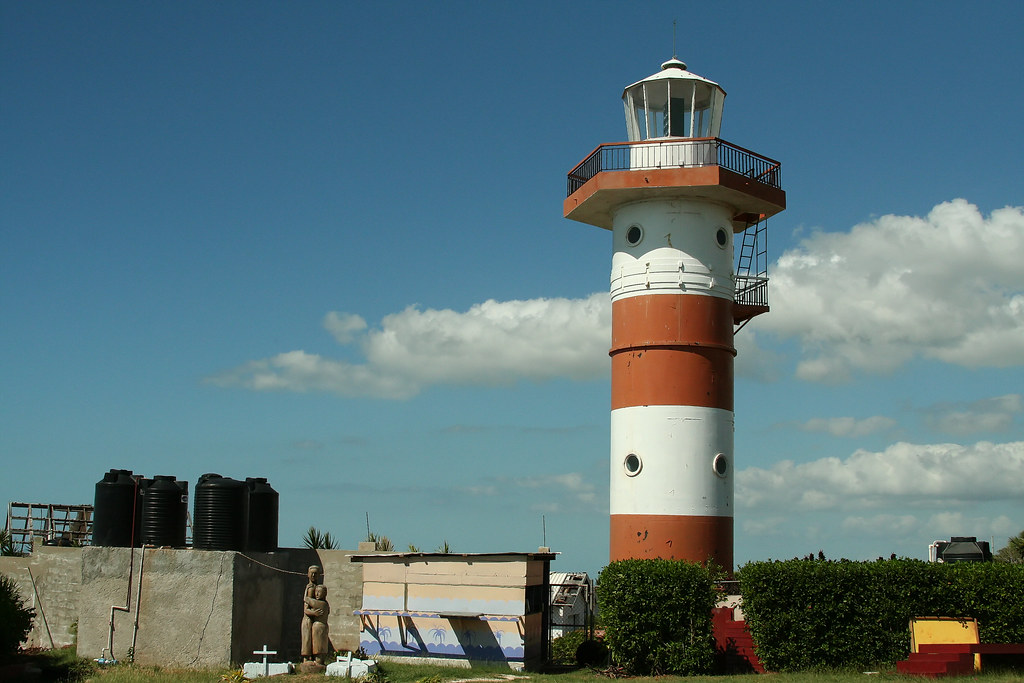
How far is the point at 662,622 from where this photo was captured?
66.5ft

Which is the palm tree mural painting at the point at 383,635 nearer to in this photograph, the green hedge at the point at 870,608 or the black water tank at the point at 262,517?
the black water tank at the point at 262,517

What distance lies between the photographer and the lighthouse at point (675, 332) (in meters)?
23.0

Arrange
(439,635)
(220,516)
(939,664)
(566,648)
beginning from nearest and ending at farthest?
(939,664) < (439,635) < (220,516) < (566,648)

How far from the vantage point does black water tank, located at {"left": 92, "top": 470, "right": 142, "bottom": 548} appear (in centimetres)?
2345

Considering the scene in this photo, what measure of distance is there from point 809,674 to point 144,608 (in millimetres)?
13457

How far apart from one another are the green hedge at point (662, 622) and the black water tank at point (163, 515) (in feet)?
32.3

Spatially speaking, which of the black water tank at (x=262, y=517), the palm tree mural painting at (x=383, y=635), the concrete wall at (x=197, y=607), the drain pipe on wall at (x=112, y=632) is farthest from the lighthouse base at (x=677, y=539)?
the drain pipe on wall at (x=112, y=632)

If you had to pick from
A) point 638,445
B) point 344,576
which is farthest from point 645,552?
point 344,576

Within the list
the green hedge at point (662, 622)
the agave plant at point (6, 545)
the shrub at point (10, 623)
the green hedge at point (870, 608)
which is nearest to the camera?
the green hedge at point (870, 608)

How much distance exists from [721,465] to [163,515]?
487 inches

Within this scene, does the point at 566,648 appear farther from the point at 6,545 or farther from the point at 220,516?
the point at 6,545

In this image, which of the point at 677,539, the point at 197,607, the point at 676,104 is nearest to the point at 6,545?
the point at 197,607

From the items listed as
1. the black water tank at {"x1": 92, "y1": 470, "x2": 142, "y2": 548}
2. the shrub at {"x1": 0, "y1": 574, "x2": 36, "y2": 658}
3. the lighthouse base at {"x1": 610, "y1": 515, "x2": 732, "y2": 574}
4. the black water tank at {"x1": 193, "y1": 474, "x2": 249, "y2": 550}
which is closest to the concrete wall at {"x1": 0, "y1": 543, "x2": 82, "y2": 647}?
the black water tank at {"x1": 92, "y1": 470, "x2": 142, "y2": 548}

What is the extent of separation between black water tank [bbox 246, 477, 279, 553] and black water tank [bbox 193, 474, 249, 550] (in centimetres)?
22
